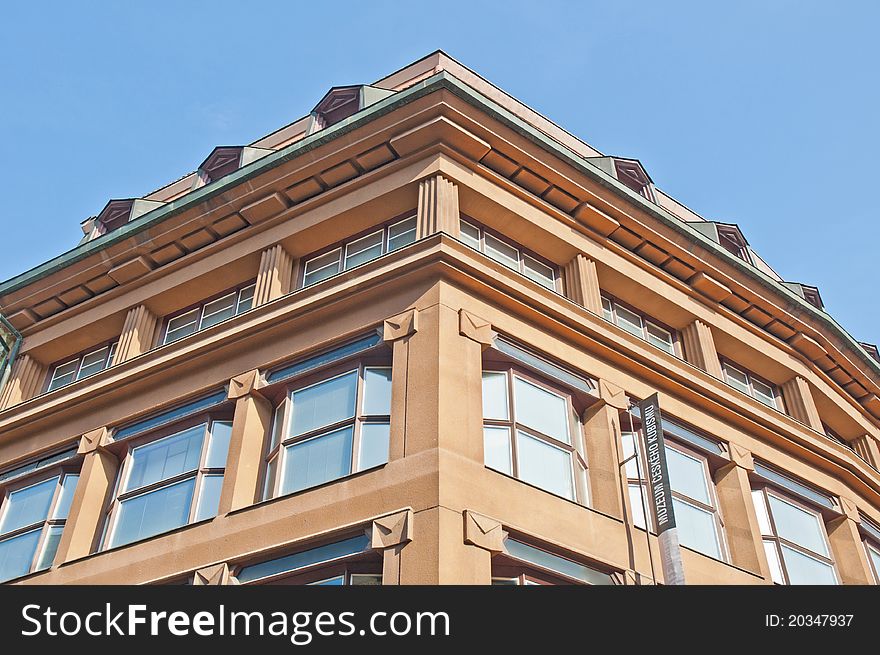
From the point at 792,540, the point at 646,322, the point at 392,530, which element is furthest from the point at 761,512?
the point at 392,530

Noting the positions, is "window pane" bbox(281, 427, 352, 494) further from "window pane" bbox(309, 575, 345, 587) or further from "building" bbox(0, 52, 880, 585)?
"window pane" bbox(309, 575, 345, 587)

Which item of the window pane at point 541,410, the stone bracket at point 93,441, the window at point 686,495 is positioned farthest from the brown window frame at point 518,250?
the stone bracket at point 93,441

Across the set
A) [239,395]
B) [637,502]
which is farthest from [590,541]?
[239,395]

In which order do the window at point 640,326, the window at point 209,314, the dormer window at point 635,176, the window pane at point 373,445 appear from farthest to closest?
the dormer window at point 635,176 → the window at point 640,326 → the window at point 209,314 → the window pane at point 373,445

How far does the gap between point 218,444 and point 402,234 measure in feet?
16.9

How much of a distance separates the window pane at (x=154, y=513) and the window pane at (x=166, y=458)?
0.97ft

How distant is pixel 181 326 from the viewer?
20.6m

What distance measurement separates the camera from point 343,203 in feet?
63.0

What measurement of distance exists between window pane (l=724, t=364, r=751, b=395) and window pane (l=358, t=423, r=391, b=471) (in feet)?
31.7

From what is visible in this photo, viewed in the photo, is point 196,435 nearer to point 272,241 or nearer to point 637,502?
point 272,241

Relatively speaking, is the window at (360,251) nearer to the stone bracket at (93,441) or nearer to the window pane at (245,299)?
the window pane at (245,299)

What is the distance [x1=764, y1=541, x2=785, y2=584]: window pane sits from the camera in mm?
17688

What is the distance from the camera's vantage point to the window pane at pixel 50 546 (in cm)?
1741

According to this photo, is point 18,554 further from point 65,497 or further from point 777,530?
point 777,530
